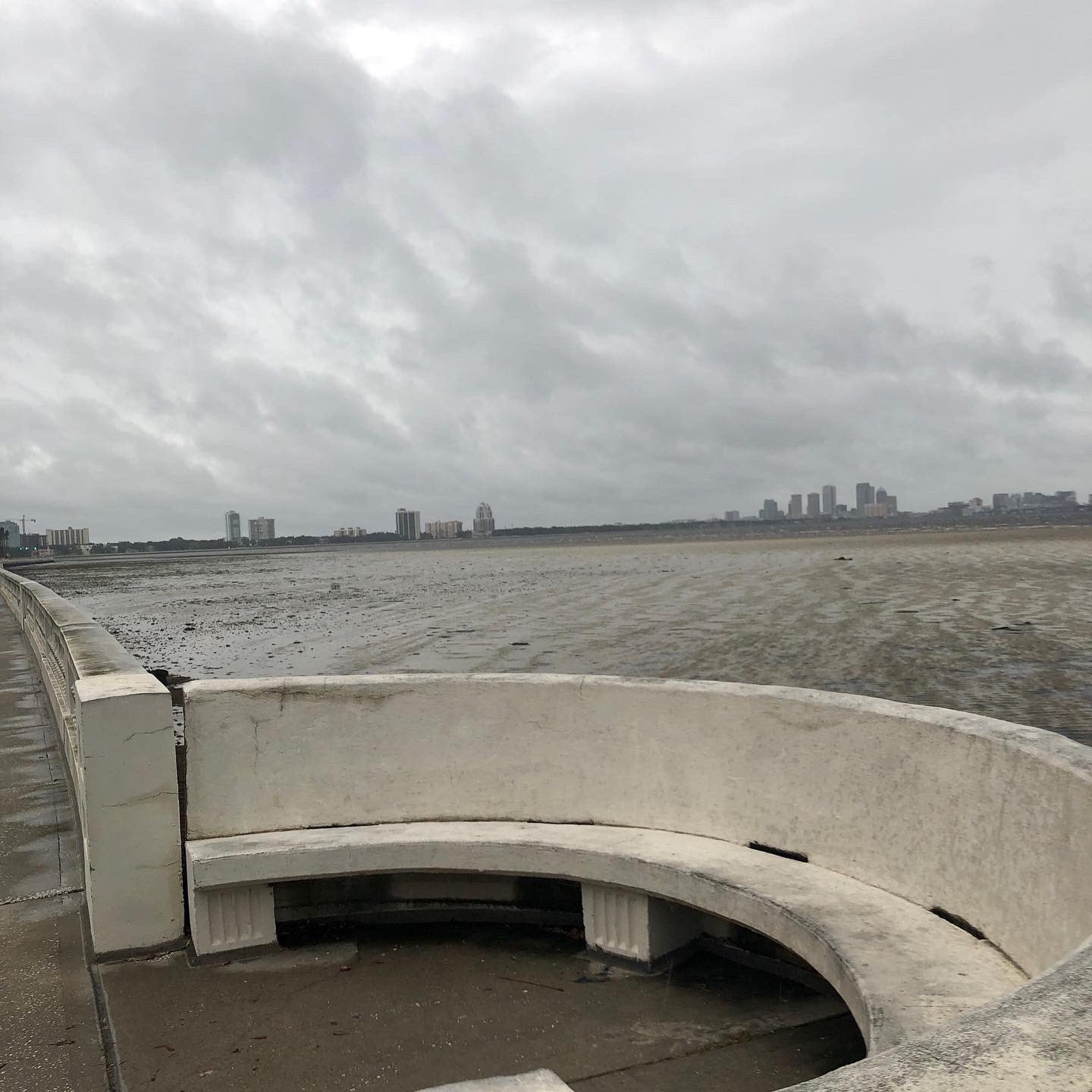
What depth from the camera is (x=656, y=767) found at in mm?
4395

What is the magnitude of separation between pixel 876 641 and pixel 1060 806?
16354 mm

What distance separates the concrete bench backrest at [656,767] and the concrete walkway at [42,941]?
755 mm

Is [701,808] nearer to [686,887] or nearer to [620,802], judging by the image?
[620,802]

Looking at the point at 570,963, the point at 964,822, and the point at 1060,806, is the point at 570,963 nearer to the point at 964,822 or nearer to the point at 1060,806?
the point at 964,822

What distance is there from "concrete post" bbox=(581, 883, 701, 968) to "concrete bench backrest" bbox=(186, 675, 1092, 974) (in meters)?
0.37

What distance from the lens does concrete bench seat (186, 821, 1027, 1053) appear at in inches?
118

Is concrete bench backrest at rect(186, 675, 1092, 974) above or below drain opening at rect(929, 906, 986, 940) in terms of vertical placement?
above

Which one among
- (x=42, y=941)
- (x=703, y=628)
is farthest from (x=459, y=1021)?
(x=703, y=628)

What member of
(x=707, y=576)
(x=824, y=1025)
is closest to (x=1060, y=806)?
(x=824, y=1025)

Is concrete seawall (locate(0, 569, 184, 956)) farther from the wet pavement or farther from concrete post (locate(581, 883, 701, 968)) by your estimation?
concrete post (locate(581, 883, 701, 968))

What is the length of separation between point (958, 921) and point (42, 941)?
3609 millimetres

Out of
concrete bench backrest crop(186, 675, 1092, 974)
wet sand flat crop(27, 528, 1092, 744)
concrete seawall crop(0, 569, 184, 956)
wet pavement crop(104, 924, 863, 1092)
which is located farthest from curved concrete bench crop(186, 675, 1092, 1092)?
wet sand flat crop(27, 528, 1092, 744)

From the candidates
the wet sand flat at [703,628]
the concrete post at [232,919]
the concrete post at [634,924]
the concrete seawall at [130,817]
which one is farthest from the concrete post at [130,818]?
the wet sand flat at [703,628]

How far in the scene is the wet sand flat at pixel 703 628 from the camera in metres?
15.0
